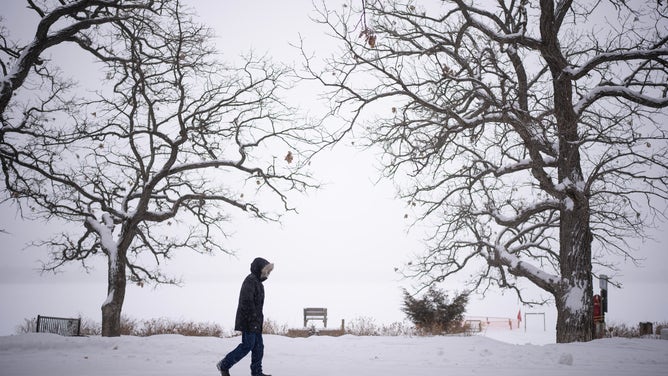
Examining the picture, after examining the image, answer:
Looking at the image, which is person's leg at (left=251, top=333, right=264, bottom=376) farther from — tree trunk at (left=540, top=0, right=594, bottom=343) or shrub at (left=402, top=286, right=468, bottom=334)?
shrub at (left=402, top=286, right=468, bottom=334)

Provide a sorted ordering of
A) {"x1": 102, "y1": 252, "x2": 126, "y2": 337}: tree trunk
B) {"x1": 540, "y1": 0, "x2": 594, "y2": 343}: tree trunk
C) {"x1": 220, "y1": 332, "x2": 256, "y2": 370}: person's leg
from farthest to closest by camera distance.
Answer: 1. {"x1": 102, "y1": 252, "x2": 126, "y2": 337}: tree trunk
2. {"x1": 540, "y1": 0, "x2": 594, "y2": 343}: tree trunk
3. {"x1": 220, "y1": 332, "x2": 256, "y2": 370}: person's leg

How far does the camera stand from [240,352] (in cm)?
751

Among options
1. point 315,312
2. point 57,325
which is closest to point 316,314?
point 315,312

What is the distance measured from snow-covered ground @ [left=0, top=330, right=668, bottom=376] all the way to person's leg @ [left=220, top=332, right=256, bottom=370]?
1.99 feet

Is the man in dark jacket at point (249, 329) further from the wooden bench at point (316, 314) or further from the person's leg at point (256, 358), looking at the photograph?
the wooden bench at point (316, 314)

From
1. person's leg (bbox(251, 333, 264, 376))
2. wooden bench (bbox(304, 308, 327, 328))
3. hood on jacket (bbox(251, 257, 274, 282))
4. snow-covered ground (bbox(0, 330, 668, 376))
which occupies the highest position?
hood on jacket (bbox(251, 257, 274, 282))

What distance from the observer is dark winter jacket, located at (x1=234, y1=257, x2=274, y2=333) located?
25.0 ft

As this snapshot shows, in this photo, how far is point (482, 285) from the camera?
1945cm

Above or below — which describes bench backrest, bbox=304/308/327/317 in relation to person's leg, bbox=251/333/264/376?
below

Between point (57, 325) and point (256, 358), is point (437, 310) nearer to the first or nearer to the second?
point (57, 325)

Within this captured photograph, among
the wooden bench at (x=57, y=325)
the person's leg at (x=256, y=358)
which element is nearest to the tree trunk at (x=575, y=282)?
the person's leg at (x=256, y=358)

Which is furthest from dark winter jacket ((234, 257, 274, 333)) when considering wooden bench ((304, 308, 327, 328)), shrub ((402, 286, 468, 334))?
wooden bench ((304, 308, 327, 328))

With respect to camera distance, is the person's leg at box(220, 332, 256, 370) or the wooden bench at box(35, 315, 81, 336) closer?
the person's leg at box(220, 332, 256, 370)

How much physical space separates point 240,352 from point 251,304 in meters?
0.70
